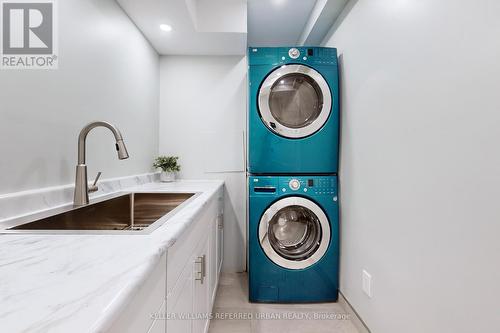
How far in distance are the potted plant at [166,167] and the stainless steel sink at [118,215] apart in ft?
2.64

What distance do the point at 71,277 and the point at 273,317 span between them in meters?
1.70

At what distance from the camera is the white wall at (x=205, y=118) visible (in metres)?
2.63

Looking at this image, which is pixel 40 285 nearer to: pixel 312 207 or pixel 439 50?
pixel 439 50

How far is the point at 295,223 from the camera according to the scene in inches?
83.1

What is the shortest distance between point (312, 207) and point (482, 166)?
1199mm

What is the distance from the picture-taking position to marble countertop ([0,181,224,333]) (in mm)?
361

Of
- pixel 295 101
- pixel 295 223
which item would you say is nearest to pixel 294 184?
pixel 295 223

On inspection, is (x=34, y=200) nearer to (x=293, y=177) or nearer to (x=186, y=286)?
(x=186, y=286)

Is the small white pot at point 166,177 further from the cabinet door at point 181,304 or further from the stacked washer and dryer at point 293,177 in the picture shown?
the cabinet door at point 181,304

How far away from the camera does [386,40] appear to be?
1.38m

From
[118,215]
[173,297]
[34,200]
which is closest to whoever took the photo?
[173,297]

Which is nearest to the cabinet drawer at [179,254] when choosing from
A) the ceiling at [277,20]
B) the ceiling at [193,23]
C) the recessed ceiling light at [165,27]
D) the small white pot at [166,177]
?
the small white pot at [166,177]

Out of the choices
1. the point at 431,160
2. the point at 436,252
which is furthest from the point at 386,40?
the point at 436,252

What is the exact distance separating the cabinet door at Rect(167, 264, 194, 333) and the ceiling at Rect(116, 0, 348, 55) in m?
1.79
